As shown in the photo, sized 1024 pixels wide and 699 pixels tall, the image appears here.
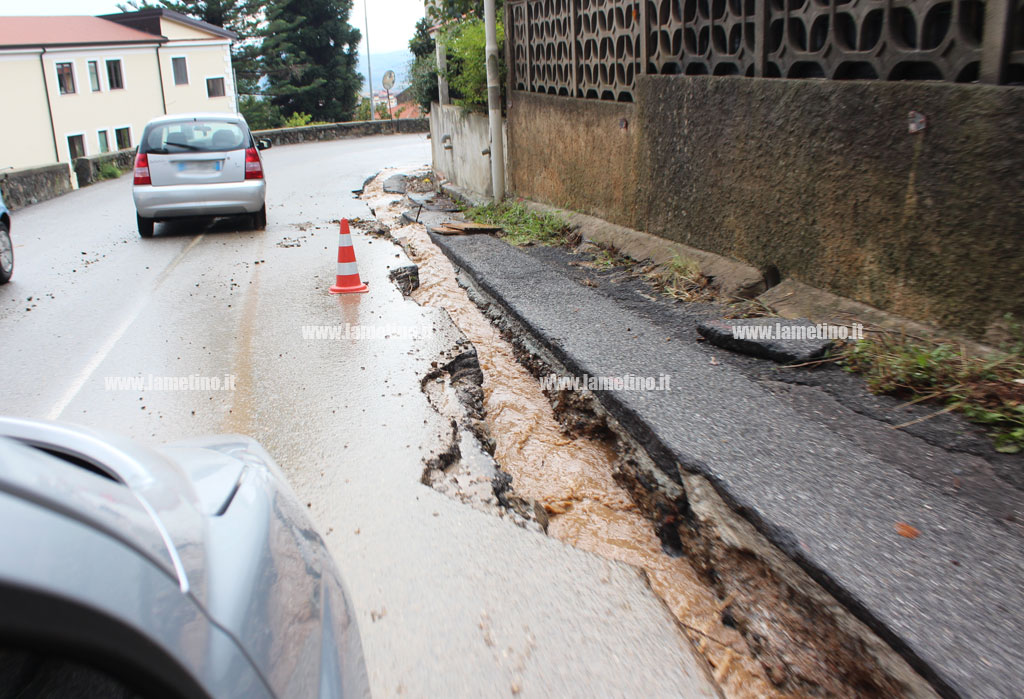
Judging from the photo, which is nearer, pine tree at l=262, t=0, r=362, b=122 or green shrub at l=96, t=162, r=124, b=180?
green shrub at l=96, t=162, r=124, b=180

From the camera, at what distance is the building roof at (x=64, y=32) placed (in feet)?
125

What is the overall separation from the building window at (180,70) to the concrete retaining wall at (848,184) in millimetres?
46228

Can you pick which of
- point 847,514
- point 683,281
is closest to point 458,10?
point 683,281

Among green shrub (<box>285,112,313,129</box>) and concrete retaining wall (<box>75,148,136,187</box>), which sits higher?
green shrub (<box>285,112,313,129</box>)

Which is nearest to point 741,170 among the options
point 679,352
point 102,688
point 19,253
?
point 679,352

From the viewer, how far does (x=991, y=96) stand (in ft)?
14.6

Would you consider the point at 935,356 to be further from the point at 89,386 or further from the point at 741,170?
the point at 89,386

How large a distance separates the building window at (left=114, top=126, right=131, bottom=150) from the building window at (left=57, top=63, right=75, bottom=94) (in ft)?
12.9

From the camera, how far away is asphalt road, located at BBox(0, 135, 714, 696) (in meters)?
2.88

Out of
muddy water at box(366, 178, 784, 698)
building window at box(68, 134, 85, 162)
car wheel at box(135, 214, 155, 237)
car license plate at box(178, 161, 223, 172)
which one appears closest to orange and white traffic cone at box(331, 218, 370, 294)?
muddy water at box(366, 178, 784, 698)

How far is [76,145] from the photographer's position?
40.8 meters

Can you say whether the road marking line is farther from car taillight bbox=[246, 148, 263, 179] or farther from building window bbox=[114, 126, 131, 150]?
building window bbox=[114, 126, 131, 150]

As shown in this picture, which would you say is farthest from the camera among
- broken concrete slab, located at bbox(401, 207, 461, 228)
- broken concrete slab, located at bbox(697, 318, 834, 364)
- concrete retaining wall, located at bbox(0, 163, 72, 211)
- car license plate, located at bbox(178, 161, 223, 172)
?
concrete retaining wall, located at bbox(0, 163, 72, 211)

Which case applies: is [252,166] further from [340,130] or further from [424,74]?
[340,130]
